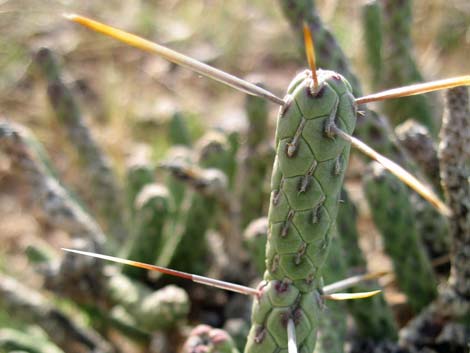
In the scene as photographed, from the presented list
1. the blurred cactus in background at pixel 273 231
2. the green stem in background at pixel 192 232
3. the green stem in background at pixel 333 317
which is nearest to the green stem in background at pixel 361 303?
the blurred cactus in background at pixel 273 231

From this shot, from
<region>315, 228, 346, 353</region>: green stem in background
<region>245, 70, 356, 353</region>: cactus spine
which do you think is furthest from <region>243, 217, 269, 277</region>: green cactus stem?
<region>245, 70, 356, 353</region>: cactus spine

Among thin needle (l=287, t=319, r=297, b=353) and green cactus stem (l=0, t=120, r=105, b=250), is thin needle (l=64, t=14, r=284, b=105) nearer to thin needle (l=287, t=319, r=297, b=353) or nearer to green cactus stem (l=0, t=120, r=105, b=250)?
thin needle (l=287, t=319, r=297, b=353)

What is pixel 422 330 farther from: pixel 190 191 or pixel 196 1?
pixel 196 1

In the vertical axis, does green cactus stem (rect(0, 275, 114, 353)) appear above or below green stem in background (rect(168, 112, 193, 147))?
below

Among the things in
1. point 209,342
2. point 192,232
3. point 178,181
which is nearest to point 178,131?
point 178,181

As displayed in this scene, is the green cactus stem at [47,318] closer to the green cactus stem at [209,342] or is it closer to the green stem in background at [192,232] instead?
the green stem in background at [192,232]

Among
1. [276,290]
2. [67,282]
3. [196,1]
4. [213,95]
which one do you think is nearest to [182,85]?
[213,95]
